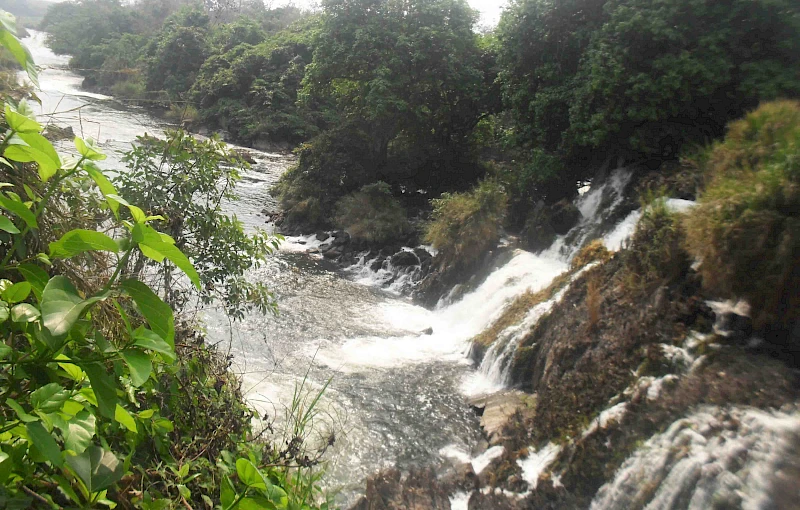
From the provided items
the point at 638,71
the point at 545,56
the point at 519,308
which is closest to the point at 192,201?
the point at 519,308

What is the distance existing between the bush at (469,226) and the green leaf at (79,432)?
10780 millimetres

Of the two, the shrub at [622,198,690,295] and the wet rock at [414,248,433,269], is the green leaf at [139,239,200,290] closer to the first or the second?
the shrub at [622,198,690,295]

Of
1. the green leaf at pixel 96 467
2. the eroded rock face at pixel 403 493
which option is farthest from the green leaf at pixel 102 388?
the eroded rock face at pixel 403 493

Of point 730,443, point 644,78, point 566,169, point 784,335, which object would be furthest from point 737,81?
point 730,443

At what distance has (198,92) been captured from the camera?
95.8 feet

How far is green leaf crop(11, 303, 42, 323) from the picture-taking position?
1.30 metres

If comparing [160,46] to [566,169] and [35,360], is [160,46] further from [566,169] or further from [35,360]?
[35,360]

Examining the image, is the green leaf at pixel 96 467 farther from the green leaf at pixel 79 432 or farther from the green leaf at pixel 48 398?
the green leaf at pixel 48 398

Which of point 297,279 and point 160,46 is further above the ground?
point 160,46

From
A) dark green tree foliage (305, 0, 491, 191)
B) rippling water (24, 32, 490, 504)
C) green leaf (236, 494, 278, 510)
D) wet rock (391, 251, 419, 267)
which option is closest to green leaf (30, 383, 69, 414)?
green leaf (236, 494, 278, 510)

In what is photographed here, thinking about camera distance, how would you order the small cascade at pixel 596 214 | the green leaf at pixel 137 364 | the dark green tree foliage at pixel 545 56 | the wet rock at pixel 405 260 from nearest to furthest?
the green leaf at pixel 137 364 → the small cascade at pixel 596 214 → the dark green tree foliage at pixel 545 56 → the wet rock at pixel 405 260

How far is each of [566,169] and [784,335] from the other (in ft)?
26.7

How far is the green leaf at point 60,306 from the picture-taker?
116cm

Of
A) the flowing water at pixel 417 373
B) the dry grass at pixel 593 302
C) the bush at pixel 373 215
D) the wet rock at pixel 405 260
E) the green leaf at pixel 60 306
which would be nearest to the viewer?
the green leaf at pixel 60 306
